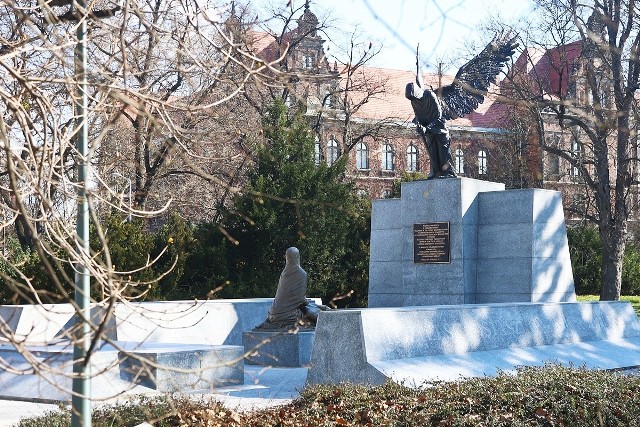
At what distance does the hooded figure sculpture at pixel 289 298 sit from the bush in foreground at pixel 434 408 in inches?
247

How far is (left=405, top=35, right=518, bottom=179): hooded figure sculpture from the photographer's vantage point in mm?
19312

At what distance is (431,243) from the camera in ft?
63.5

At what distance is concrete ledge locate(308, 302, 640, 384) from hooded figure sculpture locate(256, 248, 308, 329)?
346 cm

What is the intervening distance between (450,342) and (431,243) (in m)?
5.83

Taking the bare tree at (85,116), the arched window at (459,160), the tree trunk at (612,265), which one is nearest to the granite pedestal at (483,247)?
the bare tree at (85,116)

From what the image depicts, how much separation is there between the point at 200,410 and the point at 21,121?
16.0ft

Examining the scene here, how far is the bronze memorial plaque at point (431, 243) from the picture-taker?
62.7 feet

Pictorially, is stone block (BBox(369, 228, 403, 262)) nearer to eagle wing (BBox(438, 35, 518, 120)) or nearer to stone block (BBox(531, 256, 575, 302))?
eagle wing (BBox(438, 35, 518, 120))

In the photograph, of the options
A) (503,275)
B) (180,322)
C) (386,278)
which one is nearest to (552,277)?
(503,275)

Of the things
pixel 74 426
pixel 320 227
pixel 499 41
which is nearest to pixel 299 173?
pixel 320 227

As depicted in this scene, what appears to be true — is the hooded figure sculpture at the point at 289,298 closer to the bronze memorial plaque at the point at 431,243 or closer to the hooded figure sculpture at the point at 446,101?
the bronze memorial plaque at the point at 431,243

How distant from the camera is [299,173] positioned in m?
27.3

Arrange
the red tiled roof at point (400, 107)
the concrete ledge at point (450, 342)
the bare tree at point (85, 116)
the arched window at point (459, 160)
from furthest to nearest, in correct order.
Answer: the red tiled roof at point (400, 107)
the arched window at point (459, 160)
the concrete ledge at point (450, 342)
the bare tree at point (85, 116)

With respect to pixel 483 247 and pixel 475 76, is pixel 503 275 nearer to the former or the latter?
pixel 483 247
